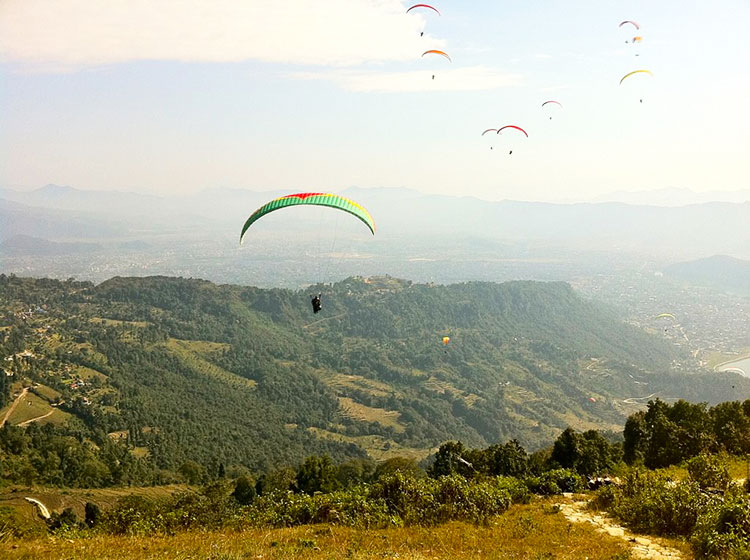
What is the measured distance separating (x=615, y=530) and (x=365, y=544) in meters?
8.90

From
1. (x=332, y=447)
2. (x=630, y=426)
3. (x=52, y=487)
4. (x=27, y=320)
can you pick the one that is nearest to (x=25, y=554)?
(x=630, y=426)

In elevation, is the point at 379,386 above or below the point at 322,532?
below

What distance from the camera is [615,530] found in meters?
16.2

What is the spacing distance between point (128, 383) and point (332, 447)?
64.0 metres

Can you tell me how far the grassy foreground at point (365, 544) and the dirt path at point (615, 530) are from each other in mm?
357

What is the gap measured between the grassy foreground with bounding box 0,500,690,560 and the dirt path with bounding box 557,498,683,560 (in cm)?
36

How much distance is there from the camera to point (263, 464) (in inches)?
4338

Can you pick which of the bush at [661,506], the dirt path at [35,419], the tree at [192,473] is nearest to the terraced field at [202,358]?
the dirt path at [35,419]


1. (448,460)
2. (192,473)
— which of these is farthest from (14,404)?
(448,460)

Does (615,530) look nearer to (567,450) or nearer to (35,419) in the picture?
(567,450)

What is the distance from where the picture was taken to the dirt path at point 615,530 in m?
13.7

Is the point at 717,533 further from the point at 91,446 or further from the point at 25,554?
the point at 91,446

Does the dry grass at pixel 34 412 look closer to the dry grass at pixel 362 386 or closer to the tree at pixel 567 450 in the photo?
the dry grass at pixel 362 386

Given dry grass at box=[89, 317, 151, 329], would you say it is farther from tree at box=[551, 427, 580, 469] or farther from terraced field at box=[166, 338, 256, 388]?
tree at box=[551, 427, 580, 469]
